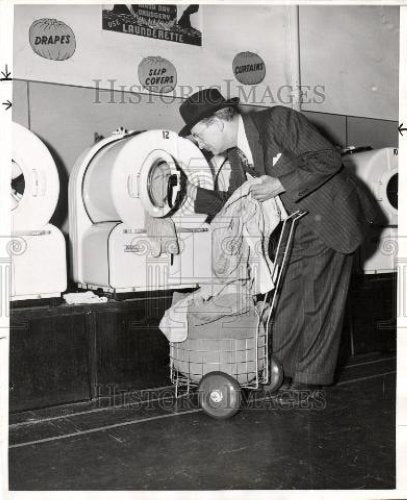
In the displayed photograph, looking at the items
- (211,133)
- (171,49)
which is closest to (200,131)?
(211,133)

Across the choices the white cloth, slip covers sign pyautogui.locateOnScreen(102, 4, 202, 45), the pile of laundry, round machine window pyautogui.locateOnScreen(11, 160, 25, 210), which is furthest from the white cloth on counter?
slip covers sign pyautogui.locateOnScreen(102, 4, 202, 45)

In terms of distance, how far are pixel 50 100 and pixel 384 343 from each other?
2700 millimetres

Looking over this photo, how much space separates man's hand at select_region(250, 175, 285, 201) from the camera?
2332 mm

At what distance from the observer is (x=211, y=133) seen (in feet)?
8.06

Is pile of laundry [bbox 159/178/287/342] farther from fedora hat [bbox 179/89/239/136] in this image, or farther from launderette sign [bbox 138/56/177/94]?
launderette sign [bbox 138/56/177/94]

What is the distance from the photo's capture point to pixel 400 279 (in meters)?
2.67

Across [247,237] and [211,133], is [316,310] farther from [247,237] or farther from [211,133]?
[211,133]

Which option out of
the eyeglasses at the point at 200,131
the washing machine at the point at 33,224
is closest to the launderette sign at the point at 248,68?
the eyeglasses at the point at 200,131

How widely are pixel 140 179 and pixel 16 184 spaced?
61 centimetres

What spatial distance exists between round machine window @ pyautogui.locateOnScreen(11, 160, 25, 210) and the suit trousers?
1390 millimetres

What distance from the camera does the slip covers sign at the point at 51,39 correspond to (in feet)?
9.87

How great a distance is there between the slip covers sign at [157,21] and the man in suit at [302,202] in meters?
1.20

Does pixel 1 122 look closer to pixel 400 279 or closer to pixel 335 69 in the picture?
pixel 400 279

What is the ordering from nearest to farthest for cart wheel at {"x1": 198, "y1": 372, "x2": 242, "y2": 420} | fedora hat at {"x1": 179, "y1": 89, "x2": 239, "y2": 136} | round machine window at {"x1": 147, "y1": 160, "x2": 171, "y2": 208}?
cart wheel at {"x1": 198, "y1": 372, "x2": 242, "y2": 420} → fedora hat at {"x1": 179, "y1": 89, "x2": 239, "y2": 136} → round machine window at {"x1": 147, "y1": 160, "x2": 171, "y2": 208}
